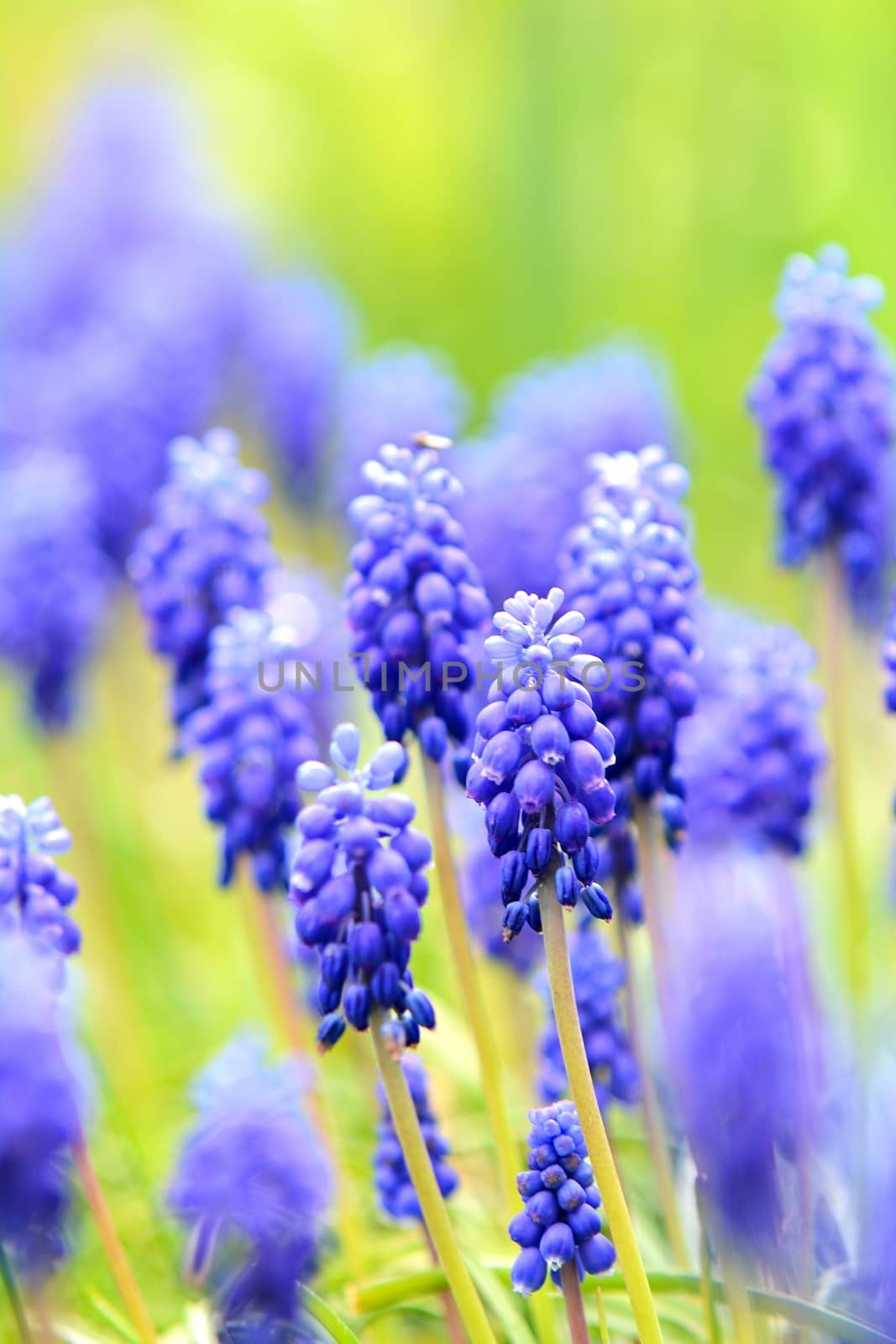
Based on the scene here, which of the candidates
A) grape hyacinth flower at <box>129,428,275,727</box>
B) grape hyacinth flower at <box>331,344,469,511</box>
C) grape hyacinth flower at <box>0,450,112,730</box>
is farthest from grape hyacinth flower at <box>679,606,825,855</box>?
grape hyacinth flower at <box>0,450,112,730</box>

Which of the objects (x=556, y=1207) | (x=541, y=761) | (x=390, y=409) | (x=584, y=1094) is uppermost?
(x=390, y=409)

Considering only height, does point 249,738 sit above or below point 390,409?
below

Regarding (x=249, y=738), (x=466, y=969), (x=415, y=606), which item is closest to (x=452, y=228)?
(x=249, y=738)

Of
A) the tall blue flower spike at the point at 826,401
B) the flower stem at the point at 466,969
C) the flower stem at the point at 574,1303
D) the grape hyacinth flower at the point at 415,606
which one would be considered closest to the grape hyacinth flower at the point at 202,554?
the grape hyacinth flower at the point at 415,606

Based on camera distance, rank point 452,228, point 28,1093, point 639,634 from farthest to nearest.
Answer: point 452,228
point 639,634
point 28,1093

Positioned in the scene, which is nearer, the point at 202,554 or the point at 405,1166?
the point at 405,1166

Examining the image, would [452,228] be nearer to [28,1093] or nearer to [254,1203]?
[254,1203]

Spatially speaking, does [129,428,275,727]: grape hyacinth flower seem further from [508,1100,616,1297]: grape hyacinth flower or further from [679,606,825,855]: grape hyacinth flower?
[508,1100,616,1297]: grape hyacinth flower

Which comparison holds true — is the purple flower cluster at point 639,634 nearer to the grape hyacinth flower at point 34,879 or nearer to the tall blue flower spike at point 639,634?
the tall blue flower spike at point 639,634
